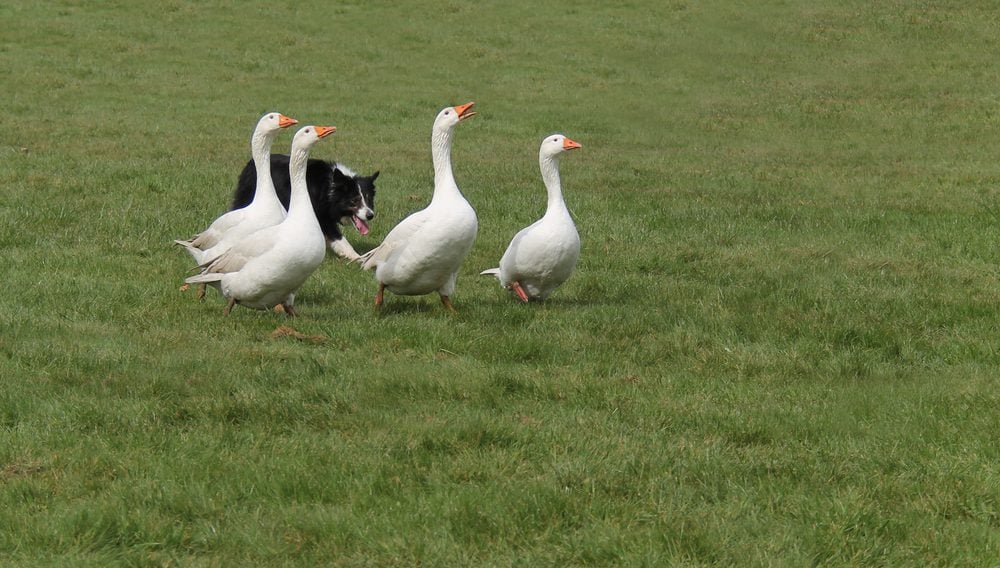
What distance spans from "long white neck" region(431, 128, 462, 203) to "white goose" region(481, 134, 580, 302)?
0.75m

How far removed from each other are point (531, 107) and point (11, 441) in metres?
21.4

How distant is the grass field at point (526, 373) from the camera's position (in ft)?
17.3

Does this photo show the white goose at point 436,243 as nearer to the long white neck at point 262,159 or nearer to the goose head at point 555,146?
the goose head at point 555,146

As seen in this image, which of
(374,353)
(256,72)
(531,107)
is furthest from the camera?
(256,72)

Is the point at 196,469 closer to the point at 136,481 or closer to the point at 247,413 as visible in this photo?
the point at 136,481

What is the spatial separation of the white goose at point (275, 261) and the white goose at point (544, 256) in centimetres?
182

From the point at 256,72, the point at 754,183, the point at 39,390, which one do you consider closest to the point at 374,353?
the point at 39,390

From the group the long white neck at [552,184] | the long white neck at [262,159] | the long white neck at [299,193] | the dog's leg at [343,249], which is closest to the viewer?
the long white neck at [299,193]

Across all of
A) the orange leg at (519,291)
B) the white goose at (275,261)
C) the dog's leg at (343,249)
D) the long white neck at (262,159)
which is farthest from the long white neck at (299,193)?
the dog's leg at (343,249)

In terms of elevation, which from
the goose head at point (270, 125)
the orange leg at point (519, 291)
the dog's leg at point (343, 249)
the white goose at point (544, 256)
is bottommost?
the dog's leg at point (343, 249)

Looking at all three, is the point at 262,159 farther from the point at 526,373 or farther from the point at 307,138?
the point at 526,373

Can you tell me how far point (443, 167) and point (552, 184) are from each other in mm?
1166

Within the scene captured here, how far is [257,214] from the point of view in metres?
10.2

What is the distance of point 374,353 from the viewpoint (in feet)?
27.1
